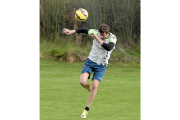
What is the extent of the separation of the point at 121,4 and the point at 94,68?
8941 mm

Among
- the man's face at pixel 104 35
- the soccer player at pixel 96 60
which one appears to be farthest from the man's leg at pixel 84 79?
the man's face at pixel 104 35

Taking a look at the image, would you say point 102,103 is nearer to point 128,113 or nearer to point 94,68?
point 128,113

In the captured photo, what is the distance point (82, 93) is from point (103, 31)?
13.8 ft

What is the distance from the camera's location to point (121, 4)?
15.0 metres

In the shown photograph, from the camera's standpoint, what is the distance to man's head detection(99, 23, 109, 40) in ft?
20.1

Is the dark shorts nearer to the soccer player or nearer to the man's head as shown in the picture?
the soccer player

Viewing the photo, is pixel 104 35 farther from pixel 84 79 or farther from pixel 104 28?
pixel 84 79

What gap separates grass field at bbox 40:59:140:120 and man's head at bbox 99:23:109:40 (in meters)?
1.97

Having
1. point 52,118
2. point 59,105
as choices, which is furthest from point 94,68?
point 59,105

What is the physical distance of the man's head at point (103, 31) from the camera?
20.1 ft

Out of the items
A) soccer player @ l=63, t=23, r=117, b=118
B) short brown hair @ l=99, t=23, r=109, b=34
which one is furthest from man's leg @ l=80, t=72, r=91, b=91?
short brown hair @ l=99, t=23, r=109, b=34

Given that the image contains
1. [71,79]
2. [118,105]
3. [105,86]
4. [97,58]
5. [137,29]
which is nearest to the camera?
[97,58]

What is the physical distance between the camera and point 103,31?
6199 millimetres

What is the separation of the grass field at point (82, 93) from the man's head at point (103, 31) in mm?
1971
